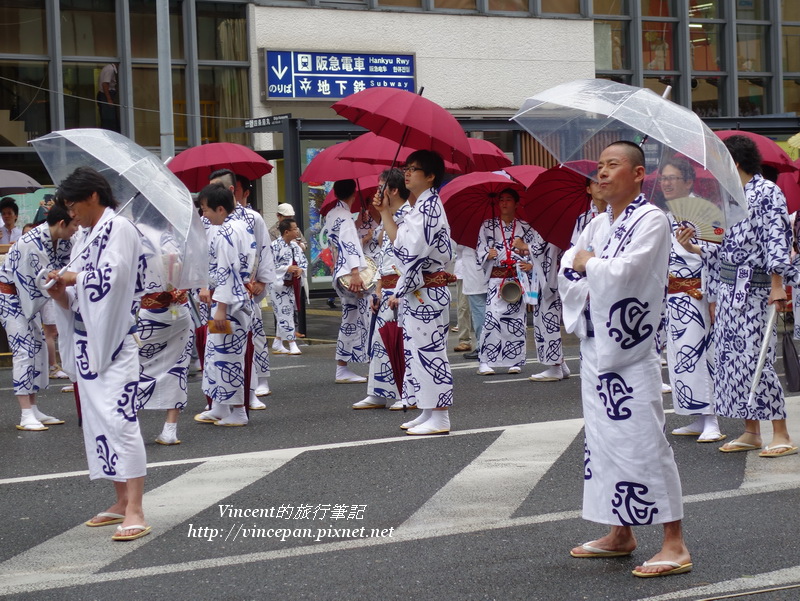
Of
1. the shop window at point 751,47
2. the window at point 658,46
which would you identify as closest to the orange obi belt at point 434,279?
the window at point 658,46

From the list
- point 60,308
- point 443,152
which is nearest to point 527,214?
point 443,152

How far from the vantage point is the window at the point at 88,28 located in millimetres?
20281

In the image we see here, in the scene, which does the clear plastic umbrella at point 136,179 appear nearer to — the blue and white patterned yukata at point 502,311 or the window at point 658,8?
the blue and white patterned yukata at point 502,311

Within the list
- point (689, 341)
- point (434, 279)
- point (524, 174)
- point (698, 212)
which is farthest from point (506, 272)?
point (698, 212)

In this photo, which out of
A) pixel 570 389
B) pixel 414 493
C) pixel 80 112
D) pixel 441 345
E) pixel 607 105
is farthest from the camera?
pixel 80 112

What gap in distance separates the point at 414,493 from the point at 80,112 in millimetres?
15667

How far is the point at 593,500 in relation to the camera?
16.3 ft

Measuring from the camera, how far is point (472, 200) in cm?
1162

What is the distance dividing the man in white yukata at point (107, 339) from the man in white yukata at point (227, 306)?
2767mm

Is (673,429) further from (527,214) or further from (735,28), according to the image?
(735,28)

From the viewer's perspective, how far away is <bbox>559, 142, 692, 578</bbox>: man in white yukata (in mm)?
4801

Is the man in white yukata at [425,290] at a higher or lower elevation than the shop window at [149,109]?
lower

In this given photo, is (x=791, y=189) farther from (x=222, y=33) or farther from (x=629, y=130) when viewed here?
(x=222, y=33)

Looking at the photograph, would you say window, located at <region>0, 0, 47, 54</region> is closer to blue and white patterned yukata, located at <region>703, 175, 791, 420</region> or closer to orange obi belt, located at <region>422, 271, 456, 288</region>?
orange obi belt, located at <region>422, 271, 456, 288</region>
